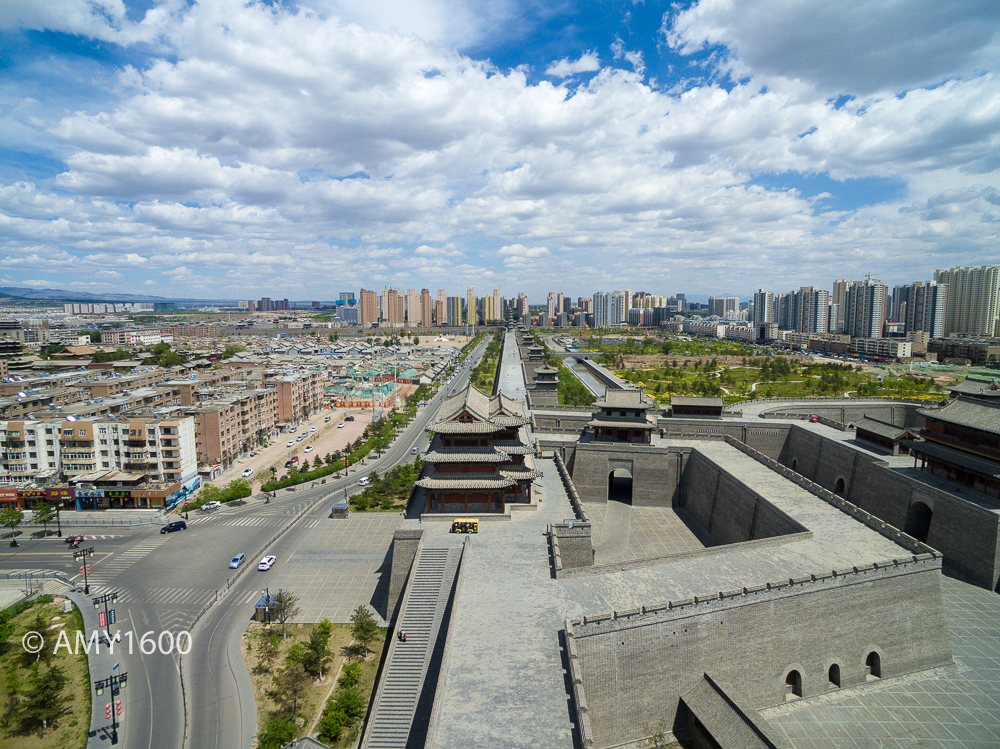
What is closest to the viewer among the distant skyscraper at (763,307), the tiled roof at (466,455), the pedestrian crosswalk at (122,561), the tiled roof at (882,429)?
the tiled roof at (466,455)

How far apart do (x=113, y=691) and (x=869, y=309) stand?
149443 millimetres

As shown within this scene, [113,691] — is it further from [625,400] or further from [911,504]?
[911,504]

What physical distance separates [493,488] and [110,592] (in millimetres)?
20340

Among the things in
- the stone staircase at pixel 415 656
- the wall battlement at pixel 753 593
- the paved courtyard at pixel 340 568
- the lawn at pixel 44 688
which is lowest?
the lawn at pixel 44 688

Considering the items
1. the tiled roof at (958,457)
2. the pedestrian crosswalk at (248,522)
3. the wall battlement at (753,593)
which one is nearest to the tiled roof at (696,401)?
the tiled roof at (958,457)

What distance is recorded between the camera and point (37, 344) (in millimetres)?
112938

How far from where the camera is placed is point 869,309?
125 meters

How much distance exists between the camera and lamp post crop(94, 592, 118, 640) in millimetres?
23627

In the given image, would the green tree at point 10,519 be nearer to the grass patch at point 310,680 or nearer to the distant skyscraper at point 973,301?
the grass patch at point 310,680

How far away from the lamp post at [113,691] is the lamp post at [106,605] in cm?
359

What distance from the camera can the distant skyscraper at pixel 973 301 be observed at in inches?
4331

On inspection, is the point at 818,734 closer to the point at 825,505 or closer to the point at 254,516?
the point at 825,505

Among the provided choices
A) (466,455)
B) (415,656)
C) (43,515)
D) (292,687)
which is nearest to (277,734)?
(292,687)

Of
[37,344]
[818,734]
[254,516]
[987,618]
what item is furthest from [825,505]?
[37,344]
